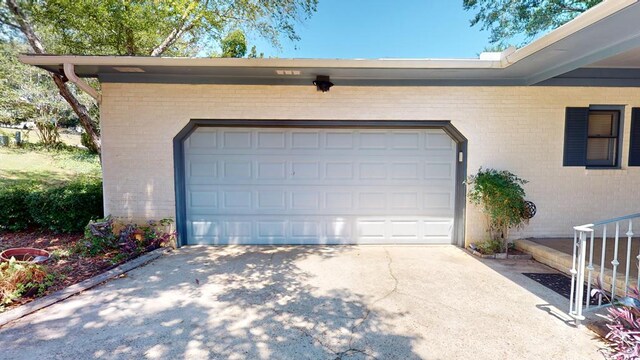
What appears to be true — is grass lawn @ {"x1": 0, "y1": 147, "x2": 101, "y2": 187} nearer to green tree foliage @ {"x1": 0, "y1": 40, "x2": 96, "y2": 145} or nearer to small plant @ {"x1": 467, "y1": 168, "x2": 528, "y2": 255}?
green tree foliage @ {"x1": 0, "y1": 40, "x2": 96, "y2": 145}

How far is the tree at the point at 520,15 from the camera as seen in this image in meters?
9.12

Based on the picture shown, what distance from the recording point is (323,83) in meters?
4.94

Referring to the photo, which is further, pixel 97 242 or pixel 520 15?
pixel 520 15

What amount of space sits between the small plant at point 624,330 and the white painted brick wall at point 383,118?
2.78m

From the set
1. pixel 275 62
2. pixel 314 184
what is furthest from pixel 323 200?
pixel 275 62

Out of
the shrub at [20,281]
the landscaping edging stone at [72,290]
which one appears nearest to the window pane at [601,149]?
the landscaping edging stone at [72,290]

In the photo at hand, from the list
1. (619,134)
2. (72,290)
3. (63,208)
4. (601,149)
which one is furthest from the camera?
(63,208)

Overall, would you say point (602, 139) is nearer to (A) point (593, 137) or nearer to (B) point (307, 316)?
(A) point (593, 137)

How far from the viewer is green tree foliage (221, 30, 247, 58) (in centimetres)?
827

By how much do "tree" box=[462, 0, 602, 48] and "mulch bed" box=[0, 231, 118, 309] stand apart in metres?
12.4

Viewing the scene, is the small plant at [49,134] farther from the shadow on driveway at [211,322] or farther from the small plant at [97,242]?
the shadow on driveway at [211,322]

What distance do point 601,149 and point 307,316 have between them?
5.87m

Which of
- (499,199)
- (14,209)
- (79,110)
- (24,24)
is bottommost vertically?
(14,209)

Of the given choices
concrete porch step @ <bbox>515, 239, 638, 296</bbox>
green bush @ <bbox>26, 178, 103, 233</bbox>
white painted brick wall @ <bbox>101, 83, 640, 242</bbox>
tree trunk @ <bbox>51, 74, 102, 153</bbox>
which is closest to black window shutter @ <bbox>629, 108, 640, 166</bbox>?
white painted brick wall @ <bbox>101, 83, 640, 242</bbox>
